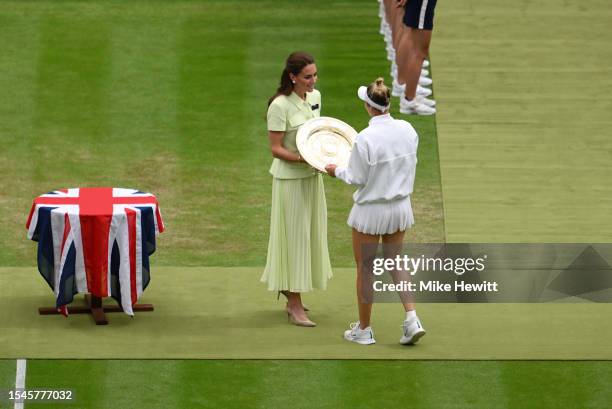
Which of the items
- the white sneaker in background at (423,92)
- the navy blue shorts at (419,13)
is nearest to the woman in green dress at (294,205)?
the navy blue shorts at (419,13)

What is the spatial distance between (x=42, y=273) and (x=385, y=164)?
2.83m

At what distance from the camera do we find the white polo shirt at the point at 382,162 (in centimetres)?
1197

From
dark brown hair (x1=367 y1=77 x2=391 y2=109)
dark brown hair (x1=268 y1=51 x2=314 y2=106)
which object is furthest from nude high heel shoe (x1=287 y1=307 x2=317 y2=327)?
dark brown hair (x1=367 y1=77 x2=391 y2=109)

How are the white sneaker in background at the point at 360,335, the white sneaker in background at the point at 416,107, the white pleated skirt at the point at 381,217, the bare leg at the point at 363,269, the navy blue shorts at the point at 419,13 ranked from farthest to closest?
the white sneaker in background at the point at 416,107 < the navy blue shorts at the point at 419,13 < the white sneaker in background at the point at 360,335 < the bare leg at the point at 363,269 < the white pleated skirt at the point at 381,217

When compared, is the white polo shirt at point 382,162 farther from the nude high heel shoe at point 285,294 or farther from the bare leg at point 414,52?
the bare leg at point 414,52

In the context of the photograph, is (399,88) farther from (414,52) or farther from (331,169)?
(331,169)

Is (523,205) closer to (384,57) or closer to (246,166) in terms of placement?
(246,166)

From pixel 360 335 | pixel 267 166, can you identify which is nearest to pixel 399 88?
pixel 267 166

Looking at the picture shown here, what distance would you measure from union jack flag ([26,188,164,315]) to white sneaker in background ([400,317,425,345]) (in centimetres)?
209

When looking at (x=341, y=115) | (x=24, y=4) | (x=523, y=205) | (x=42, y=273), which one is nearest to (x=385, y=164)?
(x=42, y=273)

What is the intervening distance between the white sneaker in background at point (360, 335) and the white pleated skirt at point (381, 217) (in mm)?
775

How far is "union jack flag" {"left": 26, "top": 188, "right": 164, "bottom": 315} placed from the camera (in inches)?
496

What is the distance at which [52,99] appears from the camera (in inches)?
725

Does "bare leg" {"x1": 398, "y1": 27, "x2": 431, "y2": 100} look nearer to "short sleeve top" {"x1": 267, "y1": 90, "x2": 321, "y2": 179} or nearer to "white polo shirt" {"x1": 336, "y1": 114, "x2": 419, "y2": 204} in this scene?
"short sleeve top" {"x1": 267, "y1": 90, "x2": 321, "y2": 179}
